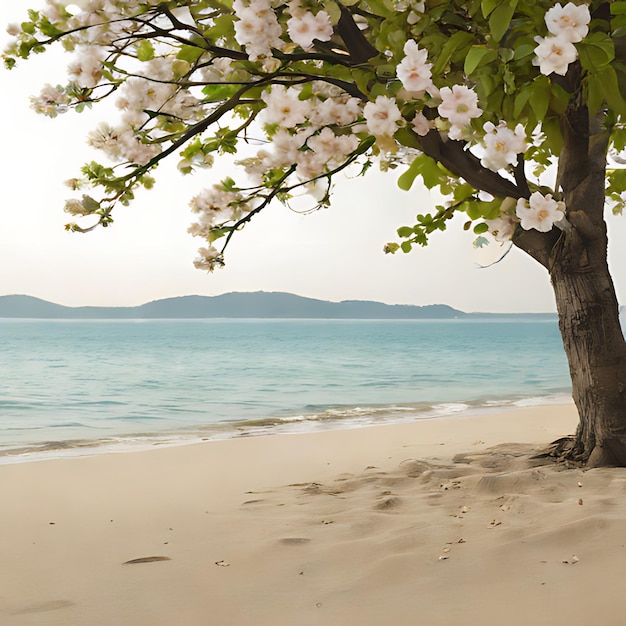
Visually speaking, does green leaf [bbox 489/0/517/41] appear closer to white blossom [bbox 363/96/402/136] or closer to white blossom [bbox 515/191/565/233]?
white blossom [bbox 363/96/402/136]

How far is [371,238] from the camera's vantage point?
210ft

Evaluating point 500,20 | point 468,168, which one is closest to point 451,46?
point 500,20

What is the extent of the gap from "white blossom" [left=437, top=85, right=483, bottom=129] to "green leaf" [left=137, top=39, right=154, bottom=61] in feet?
5.48

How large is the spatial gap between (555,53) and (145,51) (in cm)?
209

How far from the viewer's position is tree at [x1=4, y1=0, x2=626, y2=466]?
2521mm

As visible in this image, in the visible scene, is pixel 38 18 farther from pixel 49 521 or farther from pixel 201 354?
pixel 201 354

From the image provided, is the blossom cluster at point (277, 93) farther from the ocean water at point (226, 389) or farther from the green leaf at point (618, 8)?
the ocean water at point (226, 389)

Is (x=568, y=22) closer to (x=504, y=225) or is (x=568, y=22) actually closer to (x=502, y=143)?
(x=502, y=143)

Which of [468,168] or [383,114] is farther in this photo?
[468,168]

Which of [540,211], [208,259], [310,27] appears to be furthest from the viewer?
[208,259]

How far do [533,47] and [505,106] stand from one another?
0.77 feet

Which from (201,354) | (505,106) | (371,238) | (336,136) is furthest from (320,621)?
(371,238)

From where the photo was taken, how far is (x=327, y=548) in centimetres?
303

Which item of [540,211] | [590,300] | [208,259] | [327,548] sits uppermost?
[540,211]
